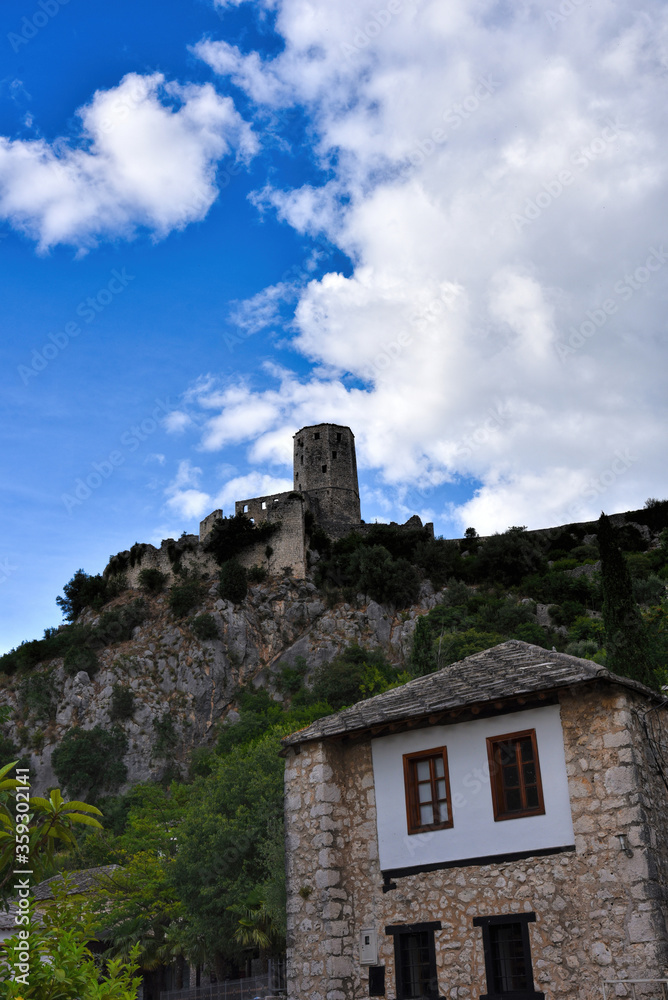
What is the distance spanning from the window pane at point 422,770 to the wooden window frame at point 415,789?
0.06m

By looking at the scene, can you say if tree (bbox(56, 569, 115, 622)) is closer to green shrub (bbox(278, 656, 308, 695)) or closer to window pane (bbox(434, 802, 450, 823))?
green shrub (bbox(278, 656, 308, 695))

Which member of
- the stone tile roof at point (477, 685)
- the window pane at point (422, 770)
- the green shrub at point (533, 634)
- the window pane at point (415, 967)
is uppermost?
the green shrub at point (533, 634)

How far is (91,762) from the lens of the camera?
48125mm

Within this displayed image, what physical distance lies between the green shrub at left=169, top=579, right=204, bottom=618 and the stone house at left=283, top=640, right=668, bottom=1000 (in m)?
43.3

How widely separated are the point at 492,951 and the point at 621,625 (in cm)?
1286

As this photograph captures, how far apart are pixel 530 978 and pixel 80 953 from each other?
8044mm

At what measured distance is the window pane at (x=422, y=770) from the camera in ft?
45.5

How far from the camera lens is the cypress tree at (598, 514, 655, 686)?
887 inches

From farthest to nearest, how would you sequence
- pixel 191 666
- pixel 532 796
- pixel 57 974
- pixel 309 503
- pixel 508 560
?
pixel 309 503, pixel 508 560, pixel 191 666, pixel 532 796, pixel 57 974

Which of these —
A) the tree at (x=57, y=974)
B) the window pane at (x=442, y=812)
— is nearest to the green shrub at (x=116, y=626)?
the window pane at (x=442, y=812)

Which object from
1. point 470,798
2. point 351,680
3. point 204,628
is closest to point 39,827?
point 470,798

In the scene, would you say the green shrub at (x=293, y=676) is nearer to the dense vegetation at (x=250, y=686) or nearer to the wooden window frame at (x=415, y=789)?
the dense vegetation at (x=250, y=686)

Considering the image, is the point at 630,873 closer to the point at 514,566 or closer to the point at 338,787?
the point at 338,787

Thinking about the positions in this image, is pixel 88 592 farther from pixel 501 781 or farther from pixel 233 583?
pixel 501 781
